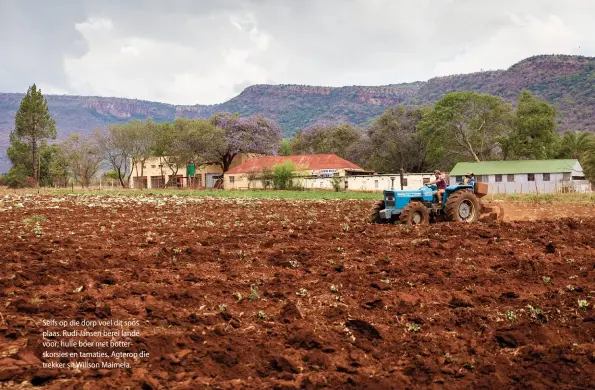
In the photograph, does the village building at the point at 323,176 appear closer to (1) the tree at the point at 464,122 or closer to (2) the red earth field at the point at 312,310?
(1) the tree at the point at 464,122

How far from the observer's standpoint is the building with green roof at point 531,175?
5916 centimetres

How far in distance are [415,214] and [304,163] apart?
183 feet

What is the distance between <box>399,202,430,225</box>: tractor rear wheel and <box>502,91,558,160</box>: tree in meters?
53.4

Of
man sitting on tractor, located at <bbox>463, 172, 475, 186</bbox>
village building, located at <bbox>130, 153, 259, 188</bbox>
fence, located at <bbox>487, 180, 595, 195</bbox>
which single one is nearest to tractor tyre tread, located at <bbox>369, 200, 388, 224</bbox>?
man sitting on tractor, located at <bbox>463, 172, 475, 186</bbox>

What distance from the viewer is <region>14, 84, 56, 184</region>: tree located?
232 ft

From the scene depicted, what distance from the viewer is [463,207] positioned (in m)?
17.8

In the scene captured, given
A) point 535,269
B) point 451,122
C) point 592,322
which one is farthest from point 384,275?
point 451,122

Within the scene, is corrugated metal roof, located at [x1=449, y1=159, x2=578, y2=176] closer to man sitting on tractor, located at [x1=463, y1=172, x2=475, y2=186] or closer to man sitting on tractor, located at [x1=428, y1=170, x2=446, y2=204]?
man sitting on tractor, located at [x1=463, y1=172, x2=475, y2=186]

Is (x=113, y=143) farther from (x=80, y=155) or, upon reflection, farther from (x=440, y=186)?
(x=440, y=186)

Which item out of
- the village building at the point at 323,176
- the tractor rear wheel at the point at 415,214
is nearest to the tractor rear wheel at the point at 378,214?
the tractor rear wheel at the point at 415,214

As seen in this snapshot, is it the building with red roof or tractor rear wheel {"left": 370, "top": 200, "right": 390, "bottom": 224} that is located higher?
the building with red roof

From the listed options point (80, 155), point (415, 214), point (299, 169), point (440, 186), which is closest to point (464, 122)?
point (299, 169)

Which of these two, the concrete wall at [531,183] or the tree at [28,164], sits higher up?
the tree at [28,164]

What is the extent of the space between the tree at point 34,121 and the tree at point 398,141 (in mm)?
46821
